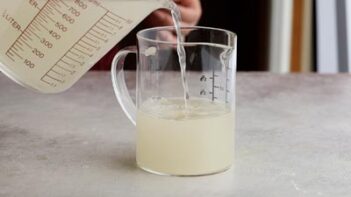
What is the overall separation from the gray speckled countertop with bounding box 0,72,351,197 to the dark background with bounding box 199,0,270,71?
2.87 feet

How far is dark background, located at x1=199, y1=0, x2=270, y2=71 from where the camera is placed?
2281mm

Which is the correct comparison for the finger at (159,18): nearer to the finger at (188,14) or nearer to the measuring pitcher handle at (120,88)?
the finger at (188,14)

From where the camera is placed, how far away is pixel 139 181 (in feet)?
3.01

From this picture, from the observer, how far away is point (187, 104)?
3.16ft

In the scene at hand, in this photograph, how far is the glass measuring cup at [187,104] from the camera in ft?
3.01

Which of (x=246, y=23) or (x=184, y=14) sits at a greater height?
(x=184, y=14)

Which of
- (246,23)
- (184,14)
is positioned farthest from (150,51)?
(246,23)

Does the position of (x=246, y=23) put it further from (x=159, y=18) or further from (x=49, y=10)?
(x=49, y=10)

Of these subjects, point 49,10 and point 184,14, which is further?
point 184,14

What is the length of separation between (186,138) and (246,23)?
148 centimetres

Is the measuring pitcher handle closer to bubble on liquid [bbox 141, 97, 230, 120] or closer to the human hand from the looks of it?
bubble on liquid [bbox 141, 97, 230, 120]

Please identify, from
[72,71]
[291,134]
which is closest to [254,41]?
[291,134]

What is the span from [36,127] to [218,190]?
34 cm

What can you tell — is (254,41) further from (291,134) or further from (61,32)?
(61,32)
